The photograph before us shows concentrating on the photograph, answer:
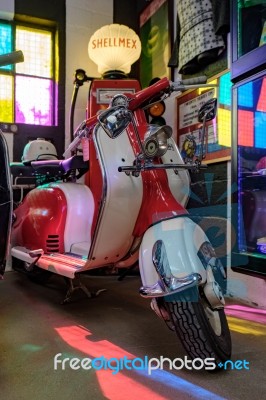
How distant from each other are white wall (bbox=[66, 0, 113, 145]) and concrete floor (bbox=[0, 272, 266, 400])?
2.18 meters

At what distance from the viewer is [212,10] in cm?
273

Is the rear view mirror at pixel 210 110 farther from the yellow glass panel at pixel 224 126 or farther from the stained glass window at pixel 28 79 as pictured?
the stained glass window at pixel 28 79

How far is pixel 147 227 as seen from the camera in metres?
1.55

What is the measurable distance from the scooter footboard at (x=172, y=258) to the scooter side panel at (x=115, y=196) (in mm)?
205

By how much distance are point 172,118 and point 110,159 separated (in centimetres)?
200

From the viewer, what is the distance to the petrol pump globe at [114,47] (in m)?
3.39

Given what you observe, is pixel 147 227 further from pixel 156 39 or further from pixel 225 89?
pixel 156 39

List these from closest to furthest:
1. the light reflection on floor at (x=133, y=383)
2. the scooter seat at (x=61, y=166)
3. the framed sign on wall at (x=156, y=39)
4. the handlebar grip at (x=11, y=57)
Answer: the light reflection on floor at (x=133, y=383) < the handlebar grip at (x=11, y=57) < the scooter seat at (x=61, y=166) < the framed sign on wall at (x=156, y=39)

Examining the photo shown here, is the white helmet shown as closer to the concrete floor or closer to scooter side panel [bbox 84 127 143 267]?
the concrete floor

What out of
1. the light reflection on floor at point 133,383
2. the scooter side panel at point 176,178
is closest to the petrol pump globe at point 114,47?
Result: the scooter side panel at point 176,178

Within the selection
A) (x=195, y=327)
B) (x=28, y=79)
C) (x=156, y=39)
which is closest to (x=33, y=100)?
(x=28, y=79)

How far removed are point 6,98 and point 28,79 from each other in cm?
32

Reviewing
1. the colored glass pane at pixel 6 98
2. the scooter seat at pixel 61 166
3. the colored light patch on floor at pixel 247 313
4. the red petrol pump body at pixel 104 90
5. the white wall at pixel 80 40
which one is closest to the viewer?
the colored light patch on floor at pixel 247 313

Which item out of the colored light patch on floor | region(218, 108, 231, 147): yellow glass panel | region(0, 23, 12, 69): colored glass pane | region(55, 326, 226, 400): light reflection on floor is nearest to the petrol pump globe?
region(0, 23, 12, 69): colored glass pane
